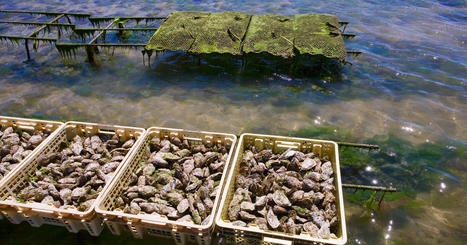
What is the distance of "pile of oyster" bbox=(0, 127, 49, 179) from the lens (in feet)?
15.6

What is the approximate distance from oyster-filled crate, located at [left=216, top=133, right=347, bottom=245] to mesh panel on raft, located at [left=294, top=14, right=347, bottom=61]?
3.57 meters

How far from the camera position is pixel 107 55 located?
9711 mm

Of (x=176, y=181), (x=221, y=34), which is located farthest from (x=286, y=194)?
(x=221, y=34)

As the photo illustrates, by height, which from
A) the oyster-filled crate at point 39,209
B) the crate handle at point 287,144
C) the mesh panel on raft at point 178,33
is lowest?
the oyster-filled crate at point 39,209

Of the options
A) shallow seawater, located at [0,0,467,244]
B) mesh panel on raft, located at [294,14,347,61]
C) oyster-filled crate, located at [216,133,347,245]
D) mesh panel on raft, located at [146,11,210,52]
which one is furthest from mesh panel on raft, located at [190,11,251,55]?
oyster-filled crate, located at [216,133,347,245]

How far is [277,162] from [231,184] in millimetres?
876

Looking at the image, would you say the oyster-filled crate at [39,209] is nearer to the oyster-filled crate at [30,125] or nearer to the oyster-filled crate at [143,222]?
the oyster-filled crate at [143,222]

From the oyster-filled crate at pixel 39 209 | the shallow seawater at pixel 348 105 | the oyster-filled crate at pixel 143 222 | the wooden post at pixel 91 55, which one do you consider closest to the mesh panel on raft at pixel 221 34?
the shallow seawater at pixel 348 105

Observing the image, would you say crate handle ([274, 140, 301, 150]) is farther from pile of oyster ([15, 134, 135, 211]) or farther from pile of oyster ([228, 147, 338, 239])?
pile of oyster ([15, 134, 135, 211])

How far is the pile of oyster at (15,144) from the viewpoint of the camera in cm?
476

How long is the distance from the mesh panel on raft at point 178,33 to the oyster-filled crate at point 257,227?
4.18 meters

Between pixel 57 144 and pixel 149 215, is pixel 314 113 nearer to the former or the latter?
pixel 149 215

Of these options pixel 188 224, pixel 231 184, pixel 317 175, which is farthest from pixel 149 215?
pixel 317 175

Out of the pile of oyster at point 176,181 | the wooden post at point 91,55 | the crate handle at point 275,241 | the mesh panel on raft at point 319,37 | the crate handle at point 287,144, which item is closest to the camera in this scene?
the crate handle at point 275,241
